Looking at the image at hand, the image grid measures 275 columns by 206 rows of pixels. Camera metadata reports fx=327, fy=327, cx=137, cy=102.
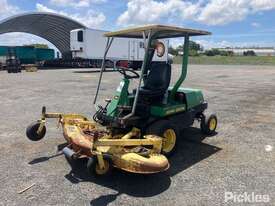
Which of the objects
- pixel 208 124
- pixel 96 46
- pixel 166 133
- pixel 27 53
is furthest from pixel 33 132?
pixel 27 53

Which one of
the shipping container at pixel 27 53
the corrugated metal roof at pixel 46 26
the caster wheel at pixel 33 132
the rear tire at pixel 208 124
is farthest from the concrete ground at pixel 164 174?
the corrugated metal roof at pixel 46 26

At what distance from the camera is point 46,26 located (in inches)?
1780

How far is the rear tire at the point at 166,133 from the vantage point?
5509mm

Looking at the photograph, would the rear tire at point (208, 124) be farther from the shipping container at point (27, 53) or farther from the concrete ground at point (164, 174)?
the shipping container at point (27, 53)

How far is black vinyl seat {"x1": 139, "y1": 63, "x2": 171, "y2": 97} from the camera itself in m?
6.11

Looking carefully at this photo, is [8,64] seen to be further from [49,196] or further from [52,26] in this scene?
[49,196]

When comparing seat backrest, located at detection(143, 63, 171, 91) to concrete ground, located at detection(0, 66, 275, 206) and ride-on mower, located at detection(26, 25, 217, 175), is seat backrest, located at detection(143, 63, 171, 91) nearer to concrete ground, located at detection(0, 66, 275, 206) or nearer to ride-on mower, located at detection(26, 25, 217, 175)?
ride-on mower, located at detection(26, 25, 217, 175)

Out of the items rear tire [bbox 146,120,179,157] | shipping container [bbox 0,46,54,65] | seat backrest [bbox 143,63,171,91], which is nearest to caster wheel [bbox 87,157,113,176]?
rear tire [bbox 146,120,179,157]

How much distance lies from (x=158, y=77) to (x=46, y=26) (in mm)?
42323

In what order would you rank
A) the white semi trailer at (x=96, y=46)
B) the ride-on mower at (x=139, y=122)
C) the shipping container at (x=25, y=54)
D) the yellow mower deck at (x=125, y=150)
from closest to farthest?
the yellow mower deck at (x=125, y=150) → the ride-on mower at (x=139, y=122) → the white semi trailer at (x=96, y=46) → the shipping container at (x=25, y=54)

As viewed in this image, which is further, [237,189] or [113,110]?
[113,110]

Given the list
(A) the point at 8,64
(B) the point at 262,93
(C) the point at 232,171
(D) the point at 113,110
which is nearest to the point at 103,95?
(B) the point at 262,93

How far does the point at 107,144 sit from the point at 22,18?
37754 millimetres

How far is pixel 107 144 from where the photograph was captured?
4.60 meters
